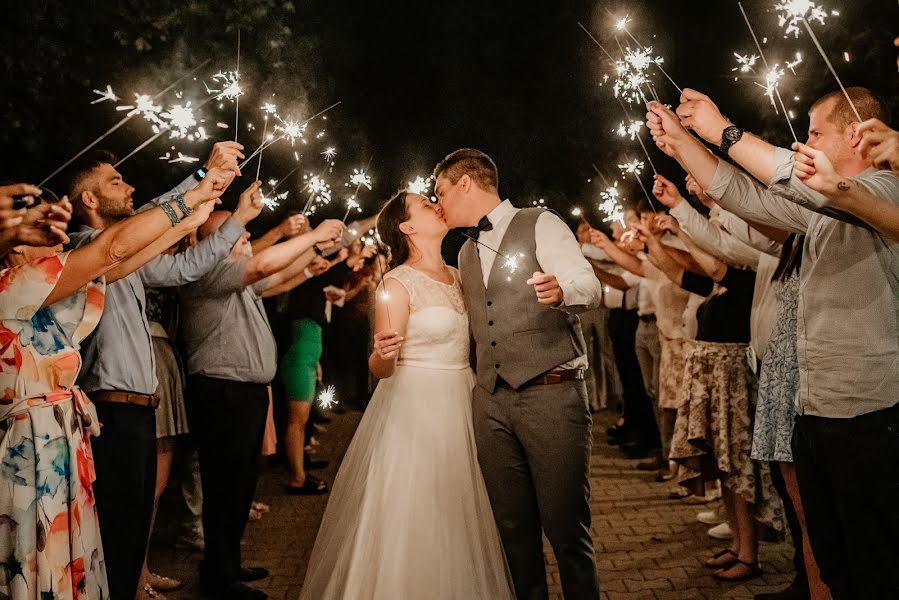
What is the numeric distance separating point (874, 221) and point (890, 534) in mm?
1209

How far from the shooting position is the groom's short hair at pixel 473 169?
12.2 feet

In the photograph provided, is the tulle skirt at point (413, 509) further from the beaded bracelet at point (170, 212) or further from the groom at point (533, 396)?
the beaded bracelet at point (170, 212)

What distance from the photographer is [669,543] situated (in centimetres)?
515

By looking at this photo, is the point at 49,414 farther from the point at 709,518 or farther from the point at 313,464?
the point at 313,464

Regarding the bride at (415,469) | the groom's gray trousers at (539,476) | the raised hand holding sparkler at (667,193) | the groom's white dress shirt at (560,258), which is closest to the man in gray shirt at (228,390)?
the bride at (415,469)

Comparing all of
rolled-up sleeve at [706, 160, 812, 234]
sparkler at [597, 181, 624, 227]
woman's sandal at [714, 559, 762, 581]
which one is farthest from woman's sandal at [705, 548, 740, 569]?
rolled-up sleeve at [706, 160, 812, 234]

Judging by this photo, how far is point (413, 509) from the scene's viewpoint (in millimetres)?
3490

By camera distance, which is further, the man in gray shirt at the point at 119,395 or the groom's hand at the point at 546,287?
the man in gray shirt at the point at 119,395

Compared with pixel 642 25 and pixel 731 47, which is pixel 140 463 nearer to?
pixel 642 25

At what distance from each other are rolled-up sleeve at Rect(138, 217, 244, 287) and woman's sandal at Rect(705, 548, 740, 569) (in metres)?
3.85

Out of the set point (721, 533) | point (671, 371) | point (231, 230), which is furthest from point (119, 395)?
point (671, 371)

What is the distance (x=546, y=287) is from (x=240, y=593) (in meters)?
2.90

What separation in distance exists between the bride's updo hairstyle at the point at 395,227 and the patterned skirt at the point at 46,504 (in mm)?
1958

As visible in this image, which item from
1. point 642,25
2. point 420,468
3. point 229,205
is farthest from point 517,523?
point 229,205
